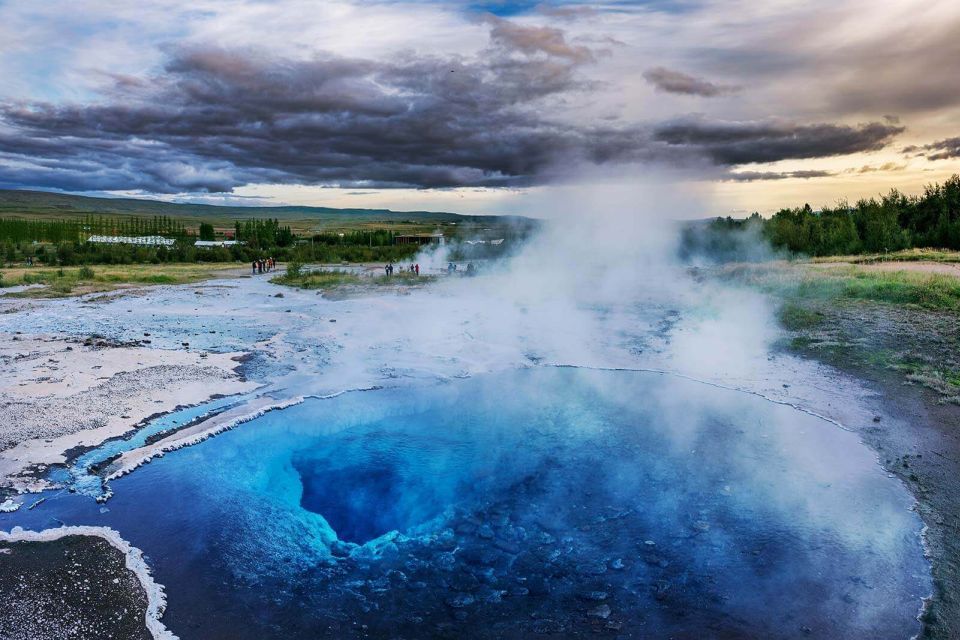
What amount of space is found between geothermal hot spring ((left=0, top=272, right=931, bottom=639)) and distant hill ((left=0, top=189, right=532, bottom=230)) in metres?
124

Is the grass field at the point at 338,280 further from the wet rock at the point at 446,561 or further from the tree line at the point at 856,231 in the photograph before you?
the wet rock at the point at 446,561

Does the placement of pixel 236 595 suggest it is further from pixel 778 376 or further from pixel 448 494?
pixel 778 376

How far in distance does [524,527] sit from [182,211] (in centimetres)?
18476

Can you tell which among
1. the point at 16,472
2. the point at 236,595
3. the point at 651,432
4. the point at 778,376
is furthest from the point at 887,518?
the point at 16,472

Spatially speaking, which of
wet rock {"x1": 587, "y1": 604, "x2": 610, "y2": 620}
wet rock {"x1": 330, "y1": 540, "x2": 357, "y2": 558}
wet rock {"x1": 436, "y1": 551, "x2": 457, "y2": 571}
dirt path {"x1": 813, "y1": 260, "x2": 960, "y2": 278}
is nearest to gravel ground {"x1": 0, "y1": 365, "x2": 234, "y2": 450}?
wet rock {"x1": 330, "y1": 540, "x2": 357, "y2": 558}

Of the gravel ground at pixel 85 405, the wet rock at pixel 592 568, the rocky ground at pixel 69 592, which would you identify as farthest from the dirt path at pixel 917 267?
the rocky ground at pixel 69 592

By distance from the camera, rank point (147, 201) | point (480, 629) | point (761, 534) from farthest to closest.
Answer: point (147, 201)
point (761, 534)
point (480, 629)

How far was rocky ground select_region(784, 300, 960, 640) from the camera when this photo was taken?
491 cm

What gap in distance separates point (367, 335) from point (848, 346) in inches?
365

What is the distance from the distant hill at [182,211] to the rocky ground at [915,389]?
119024mm

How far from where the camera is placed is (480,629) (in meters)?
4.11

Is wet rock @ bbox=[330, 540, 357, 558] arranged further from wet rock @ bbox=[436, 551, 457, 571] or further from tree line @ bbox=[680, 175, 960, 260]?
tree line @ bbox=[680, 175, 960, 260]

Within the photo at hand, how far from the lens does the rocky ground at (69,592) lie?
Result: 4.01 metres

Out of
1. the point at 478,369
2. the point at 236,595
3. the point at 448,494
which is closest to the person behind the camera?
the point at 236,595
